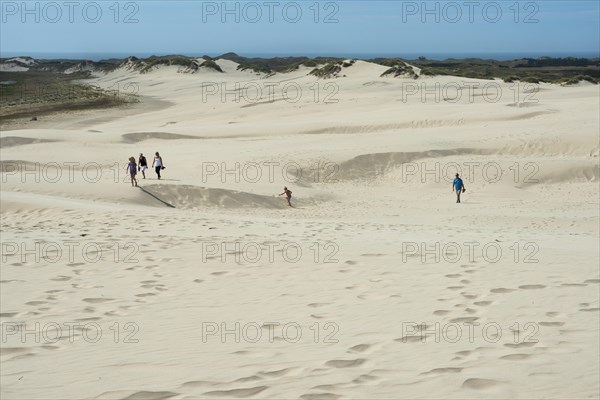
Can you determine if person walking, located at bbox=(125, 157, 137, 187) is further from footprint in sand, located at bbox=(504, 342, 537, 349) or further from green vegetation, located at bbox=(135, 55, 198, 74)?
green vegetation, located at bbox=(135, 55, 198, 74)

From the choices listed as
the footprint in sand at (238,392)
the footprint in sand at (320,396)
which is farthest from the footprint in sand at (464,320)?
the footprint in sand at (238,392)

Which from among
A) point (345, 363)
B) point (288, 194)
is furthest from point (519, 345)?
point (288, 194)

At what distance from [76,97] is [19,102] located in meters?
5.43

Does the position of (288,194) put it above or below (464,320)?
above

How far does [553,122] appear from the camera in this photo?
103ft

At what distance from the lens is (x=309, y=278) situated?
9.57m

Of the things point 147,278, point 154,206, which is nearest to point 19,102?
point 154,206

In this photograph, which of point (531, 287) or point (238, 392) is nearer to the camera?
point (238, 392)

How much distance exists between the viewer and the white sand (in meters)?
5.86

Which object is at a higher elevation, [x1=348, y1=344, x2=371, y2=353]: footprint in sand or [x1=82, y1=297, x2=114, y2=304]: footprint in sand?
[x1=82, y1=297, x2=114, y2=304]: footprint in sand

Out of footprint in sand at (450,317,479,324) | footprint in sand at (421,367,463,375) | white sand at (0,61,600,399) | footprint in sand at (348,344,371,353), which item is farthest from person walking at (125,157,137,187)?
footprint in sand at (421,367,463,375)

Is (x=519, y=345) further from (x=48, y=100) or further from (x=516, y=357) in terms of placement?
(x=48, y=100)

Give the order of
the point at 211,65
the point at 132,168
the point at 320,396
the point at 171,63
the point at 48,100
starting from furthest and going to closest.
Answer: the point at 171,63 < the point at 211,65 < the point at 48,100 < the point at 132,168 < the point at 320,396

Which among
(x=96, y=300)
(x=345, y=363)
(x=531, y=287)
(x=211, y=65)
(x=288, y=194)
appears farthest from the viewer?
(x=211, y=65)
